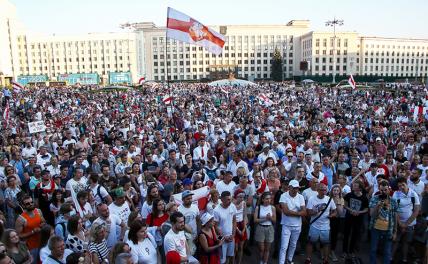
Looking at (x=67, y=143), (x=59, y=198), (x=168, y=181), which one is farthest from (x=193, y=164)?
(x=67, y=143)

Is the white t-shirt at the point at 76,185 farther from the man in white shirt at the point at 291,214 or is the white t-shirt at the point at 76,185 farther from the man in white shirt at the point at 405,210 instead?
the man in white shirt at the point at 405,210

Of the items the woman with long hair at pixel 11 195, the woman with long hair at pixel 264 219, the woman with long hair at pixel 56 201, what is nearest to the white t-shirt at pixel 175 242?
the woman with long hair at pixel 264 219

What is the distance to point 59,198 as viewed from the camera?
19.8 ft

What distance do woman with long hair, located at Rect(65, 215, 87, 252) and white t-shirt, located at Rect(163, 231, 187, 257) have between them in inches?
39.8

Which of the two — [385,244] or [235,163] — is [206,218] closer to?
[385,244]

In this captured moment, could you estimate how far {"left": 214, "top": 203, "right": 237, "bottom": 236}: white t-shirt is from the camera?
541cm

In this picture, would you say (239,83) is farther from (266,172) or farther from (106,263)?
(106,263)

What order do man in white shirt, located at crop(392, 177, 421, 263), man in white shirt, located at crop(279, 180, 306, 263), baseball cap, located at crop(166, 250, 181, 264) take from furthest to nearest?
man in white shirt, located at crop(392, 177, 421, 263) < man in white shirt, located at crop(279, 180, 306, 263) < baseball cap, located at crop(166, 250, 181, 264)

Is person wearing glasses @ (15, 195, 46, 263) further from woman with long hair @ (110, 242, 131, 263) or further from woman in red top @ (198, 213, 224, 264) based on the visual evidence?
woman in red top @ (198, 213, 224, 264)

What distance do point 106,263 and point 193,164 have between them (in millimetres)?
4357

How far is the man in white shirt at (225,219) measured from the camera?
541 cm

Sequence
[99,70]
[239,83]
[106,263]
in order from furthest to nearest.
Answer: [99,70], [239,83], [106,263]

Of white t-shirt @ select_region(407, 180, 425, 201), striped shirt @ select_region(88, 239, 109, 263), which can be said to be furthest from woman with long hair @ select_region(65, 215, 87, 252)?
white t-shirt @ select_region(407, 180, 425, 201)

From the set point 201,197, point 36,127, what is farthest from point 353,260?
point 36,127
